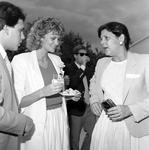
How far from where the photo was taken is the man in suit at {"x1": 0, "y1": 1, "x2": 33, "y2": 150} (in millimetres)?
1430

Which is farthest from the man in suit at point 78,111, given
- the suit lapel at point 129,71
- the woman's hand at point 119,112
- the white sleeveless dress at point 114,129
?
the woman's hand at point 119,112

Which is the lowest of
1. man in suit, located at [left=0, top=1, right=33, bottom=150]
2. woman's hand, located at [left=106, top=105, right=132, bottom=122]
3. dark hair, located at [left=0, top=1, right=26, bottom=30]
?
woman's hand, located at [left=106, top=105, right=132, bottom=122]

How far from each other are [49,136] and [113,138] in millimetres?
729

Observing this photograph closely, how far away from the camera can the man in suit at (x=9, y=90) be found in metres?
1.43

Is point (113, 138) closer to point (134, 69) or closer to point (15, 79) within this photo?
point (134, 69)

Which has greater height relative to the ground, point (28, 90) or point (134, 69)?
point (134, 69)

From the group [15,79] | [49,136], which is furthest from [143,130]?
[15,79]

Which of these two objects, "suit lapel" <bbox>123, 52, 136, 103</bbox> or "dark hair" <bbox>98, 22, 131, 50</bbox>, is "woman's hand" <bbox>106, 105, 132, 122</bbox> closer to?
"suit lapel" <bbox>123, 52, 136, 103</bbox>

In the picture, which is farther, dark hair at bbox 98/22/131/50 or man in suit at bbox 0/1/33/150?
dark hair at bbox 98/22/131/50

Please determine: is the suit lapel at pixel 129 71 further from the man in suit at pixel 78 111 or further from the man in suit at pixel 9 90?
the man in suit at pixel 78 111

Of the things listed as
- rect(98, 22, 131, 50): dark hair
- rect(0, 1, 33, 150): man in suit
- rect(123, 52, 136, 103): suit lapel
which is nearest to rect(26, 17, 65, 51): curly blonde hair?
rect(98, 22, 131, 50): dark hair

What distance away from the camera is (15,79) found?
2326mm

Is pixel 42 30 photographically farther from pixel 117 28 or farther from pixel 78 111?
pixel 78 111

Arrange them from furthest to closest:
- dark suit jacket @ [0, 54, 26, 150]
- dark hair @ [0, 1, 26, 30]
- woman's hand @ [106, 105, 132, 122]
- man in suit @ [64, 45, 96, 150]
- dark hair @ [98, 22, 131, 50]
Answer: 1. man in suit @ [64, 45, 96, 150]
2. dark hair @ [98, 22, 131, 50]
3. woman's hand @ [106, 105, 132, 122]
4. dark hair @ [0, 1, 26, 30]
5. dark suit jacket @ [0, 54, 26, 150]
